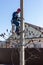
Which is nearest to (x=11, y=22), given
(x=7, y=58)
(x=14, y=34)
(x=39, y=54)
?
(x=14, y=34)

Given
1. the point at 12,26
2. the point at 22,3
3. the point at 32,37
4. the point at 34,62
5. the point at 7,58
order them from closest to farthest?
1. the point at 22,3
2. the point at 32,37
3. the point at 12,26
4. the point at 34,62
5. the point at 7,58

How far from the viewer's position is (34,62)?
12.1 metres

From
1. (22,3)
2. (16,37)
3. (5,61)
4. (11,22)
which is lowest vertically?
(5,61)

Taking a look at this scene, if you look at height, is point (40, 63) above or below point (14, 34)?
below

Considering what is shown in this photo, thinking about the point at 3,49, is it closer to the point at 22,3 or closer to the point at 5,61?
the point at 5,61

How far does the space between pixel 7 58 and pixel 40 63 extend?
98.0 inches

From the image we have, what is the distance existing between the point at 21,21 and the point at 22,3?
41 cm

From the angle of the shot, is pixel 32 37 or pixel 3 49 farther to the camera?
pixel 3 49

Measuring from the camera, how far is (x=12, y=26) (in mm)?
5438

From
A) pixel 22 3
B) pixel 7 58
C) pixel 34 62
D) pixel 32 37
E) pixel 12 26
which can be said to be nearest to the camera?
pixel 22 3

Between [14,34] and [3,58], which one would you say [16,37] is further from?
[3,58]

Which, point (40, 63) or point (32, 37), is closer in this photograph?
point (32, 37)

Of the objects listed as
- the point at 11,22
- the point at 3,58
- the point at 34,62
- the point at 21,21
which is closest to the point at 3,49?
the point at 3,58

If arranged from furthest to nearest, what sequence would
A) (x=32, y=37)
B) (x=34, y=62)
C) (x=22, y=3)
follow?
(x=34, y=62) → (x=32, y=37) → (x=22, y=3)
